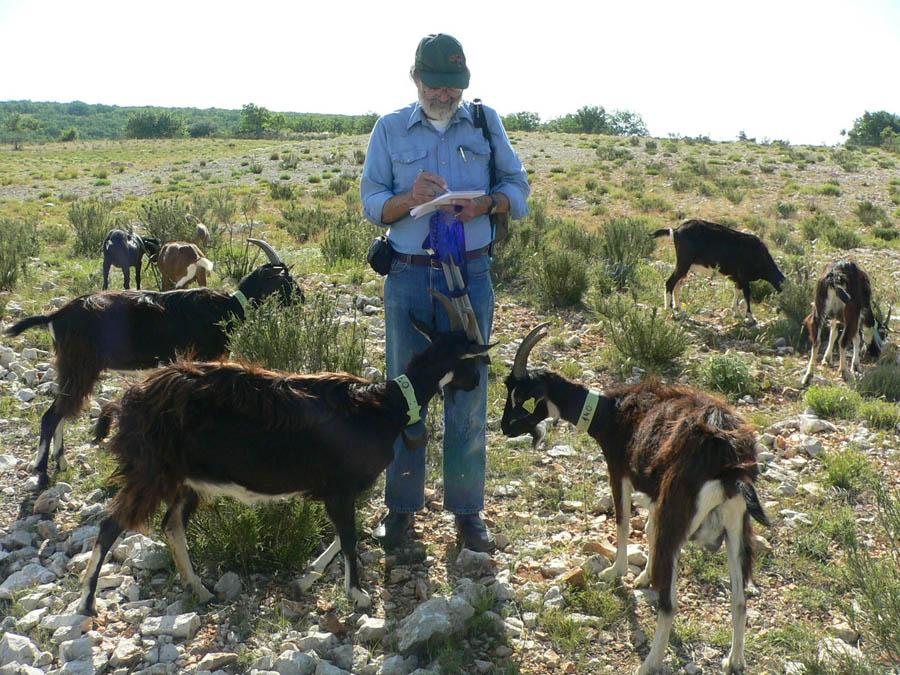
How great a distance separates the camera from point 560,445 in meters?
5.87

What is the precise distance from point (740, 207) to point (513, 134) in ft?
80.9

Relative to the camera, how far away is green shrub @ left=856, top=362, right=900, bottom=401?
22.6 ft

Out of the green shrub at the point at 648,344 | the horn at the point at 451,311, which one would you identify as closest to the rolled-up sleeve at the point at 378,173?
the horn at the point at 451,311

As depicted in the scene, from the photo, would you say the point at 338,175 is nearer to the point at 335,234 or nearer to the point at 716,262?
the point at 335,234

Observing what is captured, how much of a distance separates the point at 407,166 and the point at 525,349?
1260 millimetres

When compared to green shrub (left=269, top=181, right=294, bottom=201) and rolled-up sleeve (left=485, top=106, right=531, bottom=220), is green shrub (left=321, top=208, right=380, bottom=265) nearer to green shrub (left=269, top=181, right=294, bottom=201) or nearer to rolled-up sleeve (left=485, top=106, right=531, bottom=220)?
rolled-up sleeve (left=485, top=106, right=531, bottom=220)

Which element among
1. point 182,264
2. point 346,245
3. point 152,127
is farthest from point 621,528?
point 152,127

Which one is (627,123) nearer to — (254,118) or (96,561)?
(254,118)

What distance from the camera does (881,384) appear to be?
276 inches

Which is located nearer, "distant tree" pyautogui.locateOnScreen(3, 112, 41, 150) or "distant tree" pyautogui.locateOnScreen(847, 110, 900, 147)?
"distant tree" pyautogui.locateOnScreen(847, 110, 900, 147)

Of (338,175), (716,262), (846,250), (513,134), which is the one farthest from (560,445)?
(513,134)

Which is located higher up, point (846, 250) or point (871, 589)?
point (846, 250)

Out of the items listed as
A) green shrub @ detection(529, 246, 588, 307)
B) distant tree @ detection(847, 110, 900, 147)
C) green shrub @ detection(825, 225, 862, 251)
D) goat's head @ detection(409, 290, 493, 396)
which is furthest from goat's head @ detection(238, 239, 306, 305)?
distant tree @ detection(847, 110, 900, 147)

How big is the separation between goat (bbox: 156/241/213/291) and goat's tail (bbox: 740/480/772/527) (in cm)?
721
